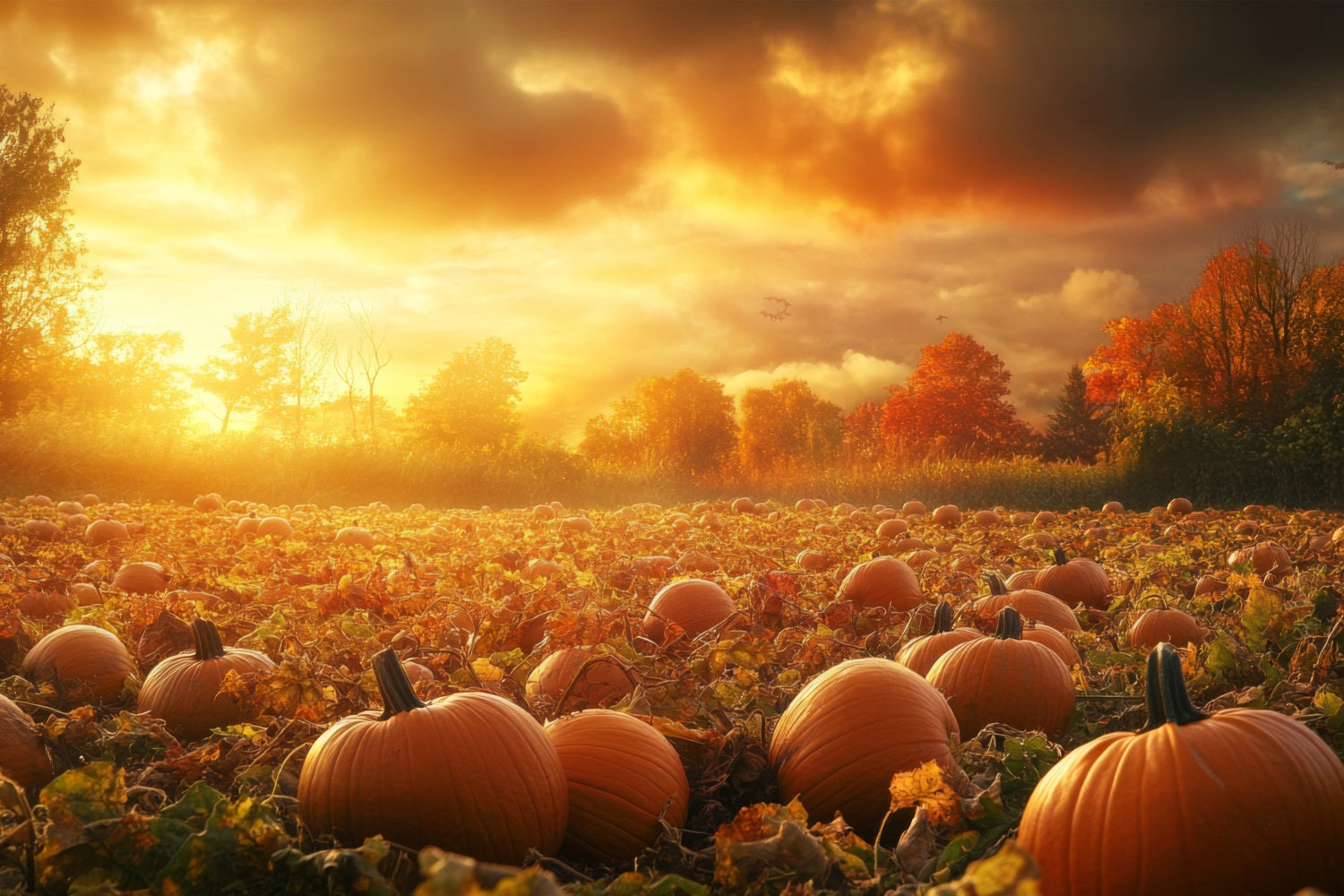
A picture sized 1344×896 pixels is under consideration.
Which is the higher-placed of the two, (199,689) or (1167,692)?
(1167,692)

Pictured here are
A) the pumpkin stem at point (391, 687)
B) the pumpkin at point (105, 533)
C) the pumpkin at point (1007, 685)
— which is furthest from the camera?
the pumpkin at point (105, 533)

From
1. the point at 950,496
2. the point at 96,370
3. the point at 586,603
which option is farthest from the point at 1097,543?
the point at 96,370

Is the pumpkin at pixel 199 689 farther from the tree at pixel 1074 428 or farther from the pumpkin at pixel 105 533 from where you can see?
the tree at pixel 1074 428

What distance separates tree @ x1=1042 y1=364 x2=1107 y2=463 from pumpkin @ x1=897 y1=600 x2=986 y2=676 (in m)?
46.6

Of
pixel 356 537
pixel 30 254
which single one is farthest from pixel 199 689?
pixel 30 254

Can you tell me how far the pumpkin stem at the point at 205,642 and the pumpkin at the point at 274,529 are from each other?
577cm

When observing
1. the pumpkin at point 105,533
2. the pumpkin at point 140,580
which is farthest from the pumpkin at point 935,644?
the pumpkin at point 105,533

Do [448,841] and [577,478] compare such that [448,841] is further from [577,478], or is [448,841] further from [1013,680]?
[577,478]

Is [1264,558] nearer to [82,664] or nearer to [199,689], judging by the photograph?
[199,689]

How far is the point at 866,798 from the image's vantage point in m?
2.14

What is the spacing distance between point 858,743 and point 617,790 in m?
0.59

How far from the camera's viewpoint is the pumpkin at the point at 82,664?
3.37 m

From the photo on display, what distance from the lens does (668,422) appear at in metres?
50.7

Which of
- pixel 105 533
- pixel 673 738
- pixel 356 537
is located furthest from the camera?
pixel 356 537
